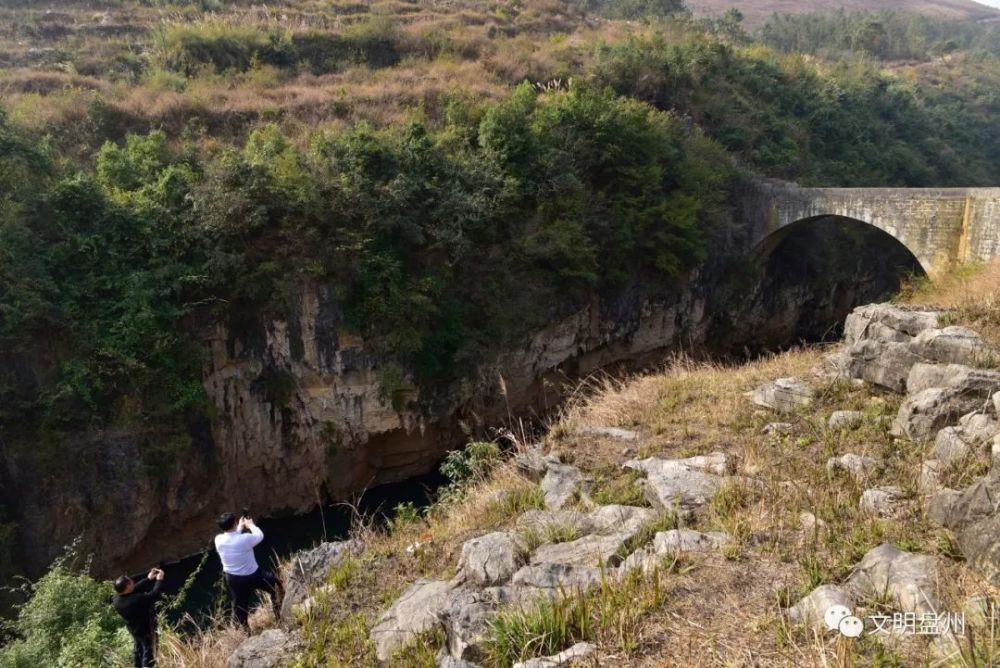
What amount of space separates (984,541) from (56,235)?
1260 cm

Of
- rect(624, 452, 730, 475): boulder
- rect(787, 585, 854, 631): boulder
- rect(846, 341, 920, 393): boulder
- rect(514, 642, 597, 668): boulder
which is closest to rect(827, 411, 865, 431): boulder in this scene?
rect(846, 341, 920, 393): boulder

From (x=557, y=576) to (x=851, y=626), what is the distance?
163cm

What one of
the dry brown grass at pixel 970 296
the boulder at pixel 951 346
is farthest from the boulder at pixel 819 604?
the dry brown grass at pixel 970 296

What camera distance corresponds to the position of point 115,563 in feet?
33.0

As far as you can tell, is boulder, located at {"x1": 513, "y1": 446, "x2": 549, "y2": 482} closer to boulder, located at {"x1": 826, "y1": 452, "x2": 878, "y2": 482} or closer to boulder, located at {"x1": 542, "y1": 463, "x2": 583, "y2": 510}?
boulder, located at {"x1": 542, "y1": 463, "x2": 583, "y2": 510}

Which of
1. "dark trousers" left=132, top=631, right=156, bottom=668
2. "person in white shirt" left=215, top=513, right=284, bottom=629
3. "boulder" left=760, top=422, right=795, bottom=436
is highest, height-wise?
"boulder" left=760, top=422, right=795, bottom=436

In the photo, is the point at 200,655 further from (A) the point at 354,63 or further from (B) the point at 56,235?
(A) the point at 354,63

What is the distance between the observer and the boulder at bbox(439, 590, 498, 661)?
3307mm

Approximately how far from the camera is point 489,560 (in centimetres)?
420

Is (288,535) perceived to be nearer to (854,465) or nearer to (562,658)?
(562,658)

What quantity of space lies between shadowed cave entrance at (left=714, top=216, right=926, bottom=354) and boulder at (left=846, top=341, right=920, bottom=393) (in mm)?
11930

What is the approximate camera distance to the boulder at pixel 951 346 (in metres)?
5.49

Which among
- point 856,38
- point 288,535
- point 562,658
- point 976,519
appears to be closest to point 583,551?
point 562,658

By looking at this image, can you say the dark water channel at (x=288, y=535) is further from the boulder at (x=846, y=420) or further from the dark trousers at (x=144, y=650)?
the boulder at (x=846, y=420)
